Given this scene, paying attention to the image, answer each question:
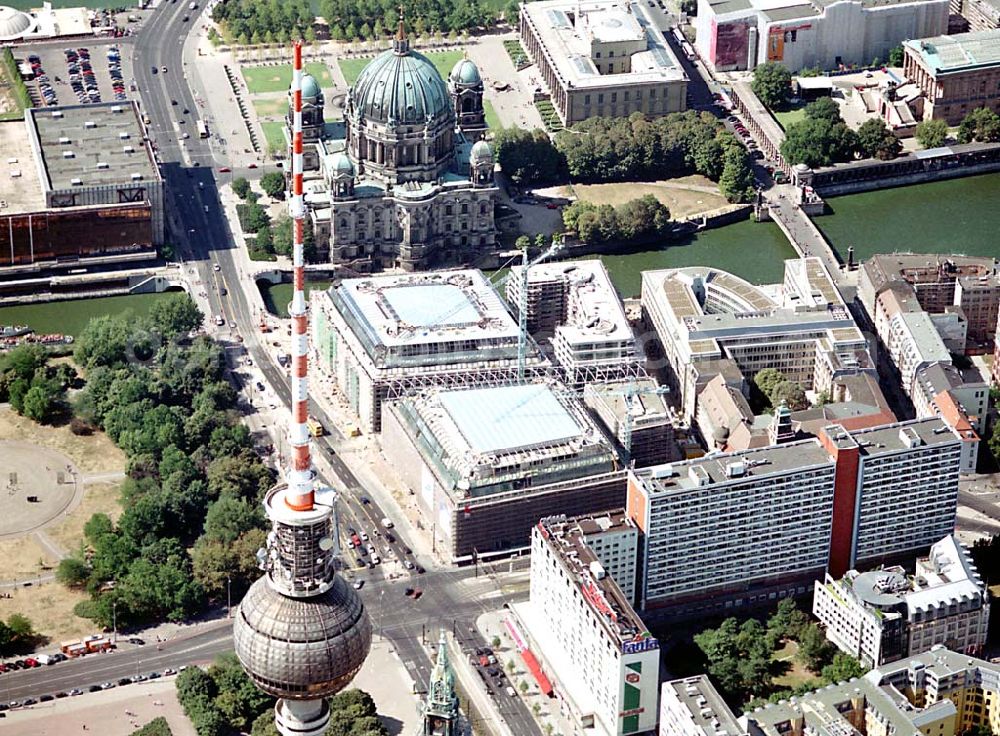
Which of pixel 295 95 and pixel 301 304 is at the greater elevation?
pixel 295 95
